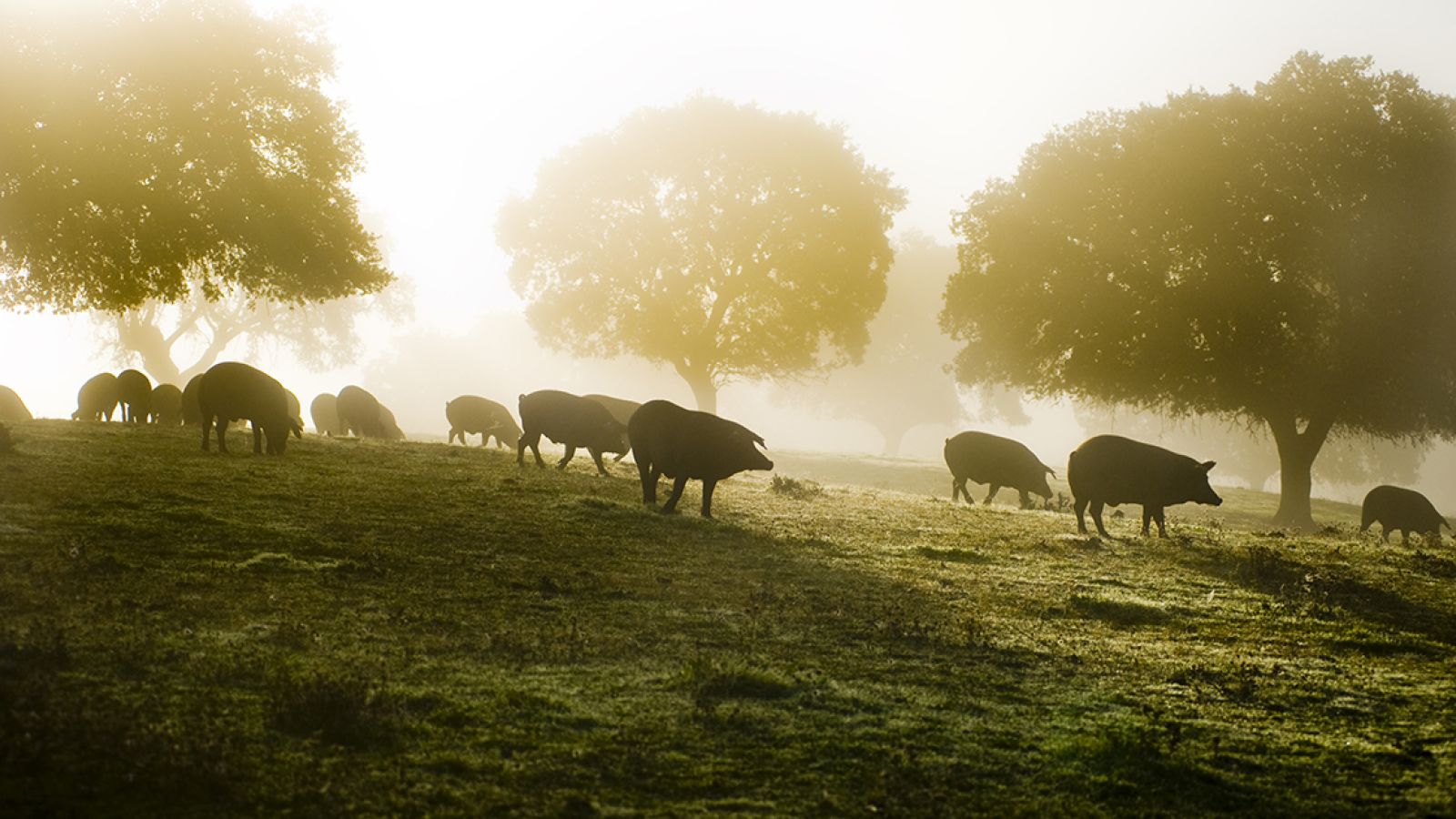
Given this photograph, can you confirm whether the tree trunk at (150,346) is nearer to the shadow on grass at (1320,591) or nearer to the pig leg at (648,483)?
the pig leg at (648,483)

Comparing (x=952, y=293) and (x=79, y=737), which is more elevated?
(x=952, y=293)

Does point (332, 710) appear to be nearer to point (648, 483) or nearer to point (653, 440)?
point (653, 440)

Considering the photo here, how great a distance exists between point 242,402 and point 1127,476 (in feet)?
53.8

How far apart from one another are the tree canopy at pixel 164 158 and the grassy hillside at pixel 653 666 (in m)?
7.75

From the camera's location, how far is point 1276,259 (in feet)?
96.7

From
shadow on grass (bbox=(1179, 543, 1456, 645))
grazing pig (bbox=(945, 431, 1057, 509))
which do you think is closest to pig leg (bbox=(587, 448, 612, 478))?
grazing pig (bbox=(945, 431, 1057, 509))

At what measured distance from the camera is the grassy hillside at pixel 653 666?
564cm

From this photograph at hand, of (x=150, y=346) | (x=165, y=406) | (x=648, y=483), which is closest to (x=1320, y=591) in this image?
(x=648, y=483)

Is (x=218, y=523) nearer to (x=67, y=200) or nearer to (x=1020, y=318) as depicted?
(x=67, y=200)

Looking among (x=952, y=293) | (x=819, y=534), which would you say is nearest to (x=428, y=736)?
(x=819, y=534)

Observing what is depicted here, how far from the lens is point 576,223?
153 feet

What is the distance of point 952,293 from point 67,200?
25425 millimetres

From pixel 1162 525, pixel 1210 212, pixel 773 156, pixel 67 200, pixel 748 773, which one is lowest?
pixel 748 773

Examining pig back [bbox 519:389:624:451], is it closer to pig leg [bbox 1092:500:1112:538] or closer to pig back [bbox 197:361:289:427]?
pig back [bbox 197:361:289:427]
